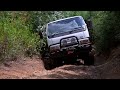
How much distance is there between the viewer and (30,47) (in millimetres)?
17531

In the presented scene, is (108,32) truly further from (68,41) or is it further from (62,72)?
(62,72)

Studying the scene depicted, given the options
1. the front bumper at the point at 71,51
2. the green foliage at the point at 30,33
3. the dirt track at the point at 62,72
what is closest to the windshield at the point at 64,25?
the front bumper at the point at 71,51

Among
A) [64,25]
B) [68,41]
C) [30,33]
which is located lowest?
[30,33]

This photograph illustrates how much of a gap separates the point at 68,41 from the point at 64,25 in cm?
101

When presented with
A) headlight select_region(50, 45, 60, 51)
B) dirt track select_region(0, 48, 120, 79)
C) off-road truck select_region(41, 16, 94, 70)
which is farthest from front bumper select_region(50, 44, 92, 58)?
dirt track select_region(0, 48, 120, 79)

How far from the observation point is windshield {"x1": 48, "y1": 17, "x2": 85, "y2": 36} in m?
13.4

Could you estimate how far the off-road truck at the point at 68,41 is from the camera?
12891 millimetres

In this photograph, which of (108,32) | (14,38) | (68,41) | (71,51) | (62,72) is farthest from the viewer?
(108,32)

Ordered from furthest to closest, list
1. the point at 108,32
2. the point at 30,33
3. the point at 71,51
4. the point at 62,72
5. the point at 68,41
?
the point at 30,33
the point at 108,32
the point at 71,51
the point at 68,41
the point at 62,72

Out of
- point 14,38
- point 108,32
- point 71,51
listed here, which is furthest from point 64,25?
point 108,32

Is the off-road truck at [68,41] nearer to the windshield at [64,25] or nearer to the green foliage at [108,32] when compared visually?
the windshield at [64,25]

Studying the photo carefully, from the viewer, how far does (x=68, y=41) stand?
12891mm

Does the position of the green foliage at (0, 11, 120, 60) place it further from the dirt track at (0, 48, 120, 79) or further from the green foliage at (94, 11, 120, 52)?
the dirt track at (0, 48, 120, 79)
